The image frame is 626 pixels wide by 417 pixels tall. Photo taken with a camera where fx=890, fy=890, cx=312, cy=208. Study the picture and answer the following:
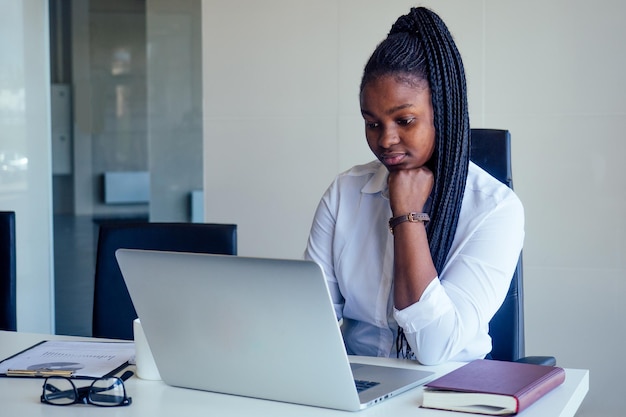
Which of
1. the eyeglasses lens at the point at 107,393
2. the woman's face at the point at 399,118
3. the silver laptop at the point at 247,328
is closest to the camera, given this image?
the silver laptop at the point at 247,328

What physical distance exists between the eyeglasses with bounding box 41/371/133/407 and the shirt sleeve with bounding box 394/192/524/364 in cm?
60

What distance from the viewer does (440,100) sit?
2047mm

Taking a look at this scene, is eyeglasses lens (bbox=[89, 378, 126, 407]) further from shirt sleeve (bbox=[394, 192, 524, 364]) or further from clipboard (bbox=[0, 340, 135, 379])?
shirt sleeve (bbox=[394, 192, 524, 364])

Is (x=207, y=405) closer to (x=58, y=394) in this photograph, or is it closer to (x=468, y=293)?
(x=58, y=394)

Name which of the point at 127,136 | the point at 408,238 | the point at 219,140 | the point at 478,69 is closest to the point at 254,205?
the point at 219,140

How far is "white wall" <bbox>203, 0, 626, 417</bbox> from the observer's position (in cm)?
345

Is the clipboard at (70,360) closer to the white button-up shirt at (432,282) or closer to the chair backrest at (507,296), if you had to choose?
the white button-up shirt at (432,282)

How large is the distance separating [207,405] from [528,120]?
92.7 inches

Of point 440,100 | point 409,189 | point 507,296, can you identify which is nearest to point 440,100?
point 440,100

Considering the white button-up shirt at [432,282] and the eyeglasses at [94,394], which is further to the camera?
the white button-up shirt at [432,282]

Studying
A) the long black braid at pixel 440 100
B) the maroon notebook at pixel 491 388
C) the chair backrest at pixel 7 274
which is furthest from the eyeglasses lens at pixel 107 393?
the chair backrest at pixel 7 274

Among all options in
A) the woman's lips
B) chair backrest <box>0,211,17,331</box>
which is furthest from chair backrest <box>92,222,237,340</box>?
the woman's lips

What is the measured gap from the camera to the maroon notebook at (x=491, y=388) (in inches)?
57.1

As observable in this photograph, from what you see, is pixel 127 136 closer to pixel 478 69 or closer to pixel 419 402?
pixel 478 69
